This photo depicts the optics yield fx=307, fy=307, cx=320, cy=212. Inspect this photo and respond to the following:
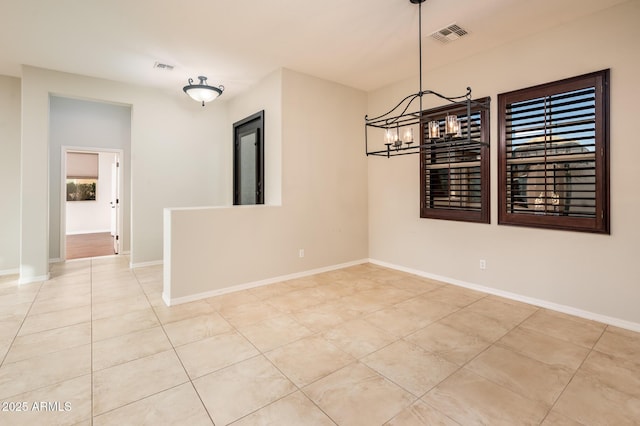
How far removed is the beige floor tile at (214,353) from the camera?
230 centimetres

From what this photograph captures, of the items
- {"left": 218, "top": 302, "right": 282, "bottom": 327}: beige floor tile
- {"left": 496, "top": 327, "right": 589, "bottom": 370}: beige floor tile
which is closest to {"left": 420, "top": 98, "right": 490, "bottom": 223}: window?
{"left": 496, "top": 327, "right": 589, "bottom": 370}: beige floor tile

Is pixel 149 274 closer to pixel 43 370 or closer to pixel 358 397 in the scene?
pixel 43 370

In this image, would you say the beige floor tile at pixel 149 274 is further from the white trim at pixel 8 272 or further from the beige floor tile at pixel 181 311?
the white trim at pixel 8 272

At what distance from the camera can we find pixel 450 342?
2676 mm

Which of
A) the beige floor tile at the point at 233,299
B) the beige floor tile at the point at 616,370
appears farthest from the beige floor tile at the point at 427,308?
the beige floor tile at the point at 233,299

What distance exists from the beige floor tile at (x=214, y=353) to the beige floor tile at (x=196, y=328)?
3.7 inches

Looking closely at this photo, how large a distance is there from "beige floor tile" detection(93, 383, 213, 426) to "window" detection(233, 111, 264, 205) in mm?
3320

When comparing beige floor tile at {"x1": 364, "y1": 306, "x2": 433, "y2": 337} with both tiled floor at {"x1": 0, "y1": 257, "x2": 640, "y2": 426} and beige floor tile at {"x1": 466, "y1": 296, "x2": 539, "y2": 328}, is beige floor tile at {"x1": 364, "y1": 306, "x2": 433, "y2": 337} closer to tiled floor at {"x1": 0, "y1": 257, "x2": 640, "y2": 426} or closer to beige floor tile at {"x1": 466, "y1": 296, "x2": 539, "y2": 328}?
tiled floor at {"x1": 0, "y1": 257, "x2": 640, "y2": 426}

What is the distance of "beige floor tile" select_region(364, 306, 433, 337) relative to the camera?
9.55 feet

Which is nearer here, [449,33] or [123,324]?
[123,324]

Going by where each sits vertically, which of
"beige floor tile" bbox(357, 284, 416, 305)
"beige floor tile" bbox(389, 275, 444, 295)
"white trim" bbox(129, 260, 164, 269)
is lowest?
"beige floor tile" bbox(357, 284, 416, 305)

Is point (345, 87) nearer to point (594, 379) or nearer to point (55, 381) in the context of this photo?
point (594, 379)

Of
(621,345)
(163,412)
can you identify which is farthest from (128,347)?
(621,345)

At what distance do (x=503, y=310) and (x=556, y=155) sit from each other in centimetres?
178
